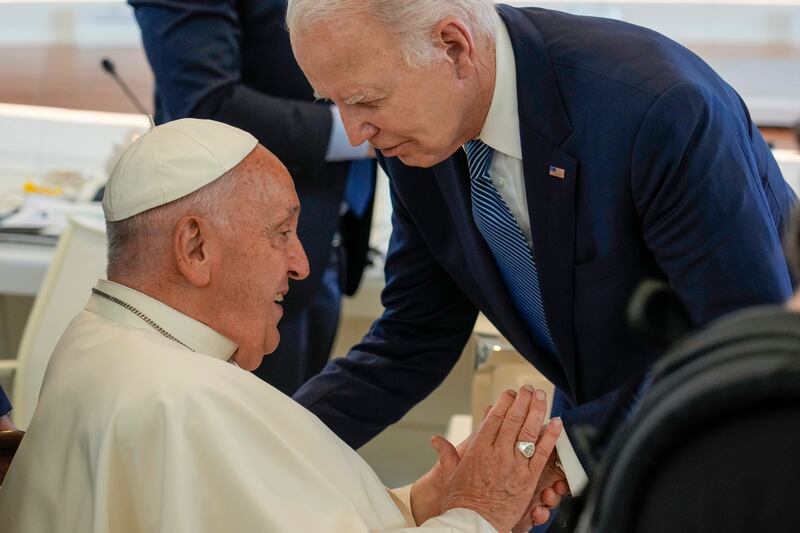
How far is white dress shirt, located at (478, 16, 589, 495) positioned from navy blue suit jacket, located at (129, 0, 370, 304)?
983mm

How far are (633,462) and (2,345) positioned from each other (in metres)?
4.17

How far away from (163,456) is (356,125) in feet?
1.83

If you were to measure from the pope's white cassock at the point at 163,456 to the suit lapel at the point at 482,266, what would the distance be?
0.46 meters

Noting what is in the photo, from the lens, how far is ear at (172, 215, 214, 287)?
1.72 meters

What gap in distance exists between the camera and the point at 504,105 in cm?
182

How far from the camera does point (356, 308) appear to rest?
3.89 meters

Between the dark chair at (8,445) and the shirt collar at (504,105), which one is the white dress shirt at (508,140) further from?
the dark chair at (8,445)

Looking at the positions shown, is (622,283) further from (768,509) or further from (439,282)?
(768,509)

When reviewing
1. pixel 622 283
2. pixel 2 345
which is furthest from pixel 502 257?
pixel 2 345

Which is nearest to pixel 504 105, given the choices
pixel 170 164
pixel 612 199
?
pixel 612 199

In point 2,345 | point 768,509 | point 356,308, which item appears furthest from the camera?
point 2,345

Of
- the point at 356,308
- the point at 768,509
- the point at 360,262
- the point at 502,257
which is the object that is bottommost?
the point at 356,308

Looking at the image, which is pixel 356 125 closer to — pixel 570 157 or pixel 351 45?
pixel 351 45

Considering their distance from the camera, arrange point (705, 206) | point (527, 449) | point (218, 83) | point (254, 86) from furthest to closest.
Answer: point (254, 86), point (218, 83), point (527, 449), point (705, 206)
